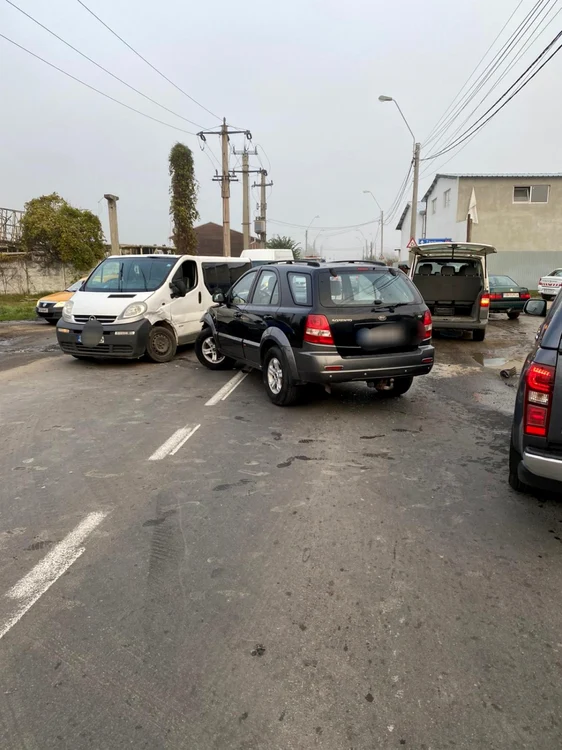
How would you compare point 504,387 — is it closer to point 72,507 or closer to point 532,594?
point 532,594

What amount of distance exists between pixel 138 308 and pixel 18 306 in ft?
48.9

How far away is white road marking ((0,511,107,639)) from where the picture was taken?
2885 millimetres

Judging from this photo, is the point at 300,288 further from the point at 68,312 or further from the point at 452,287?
the point at 452,287

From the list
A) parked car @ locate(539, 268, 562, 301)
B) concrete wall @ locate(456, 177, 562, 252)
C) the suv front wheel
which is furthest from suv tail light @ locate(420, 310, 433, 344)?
concrete wall @ locate(456, 177, 562, 252)

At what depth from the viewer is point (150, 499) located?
13.8 ft

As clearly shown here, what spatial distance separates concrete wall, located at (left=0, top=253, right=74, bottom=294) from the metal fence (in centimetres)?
2374

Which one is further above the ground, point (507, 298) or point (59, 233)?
point (59, 233)

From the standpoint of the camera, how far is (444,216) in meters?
36.9

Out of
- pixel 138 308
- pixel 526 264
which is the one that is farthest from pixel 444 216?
pixel 138 308

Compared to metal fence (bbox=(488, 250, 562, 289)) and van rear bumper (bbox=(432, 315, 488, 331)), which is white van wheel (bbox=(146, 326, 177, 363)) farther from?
metal fence (bbox=(488, 250, 562, 289))

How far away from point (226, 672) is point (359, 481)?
2.32 metres

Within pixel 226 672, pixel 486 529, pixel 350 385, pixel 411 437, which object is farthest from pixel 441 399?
pixel 226 672

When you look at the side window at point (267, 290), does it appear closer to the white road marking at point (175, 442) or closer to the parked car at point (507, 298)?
the white road marking at point (175, 442)

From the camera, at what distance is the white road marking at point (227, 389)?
729cm
